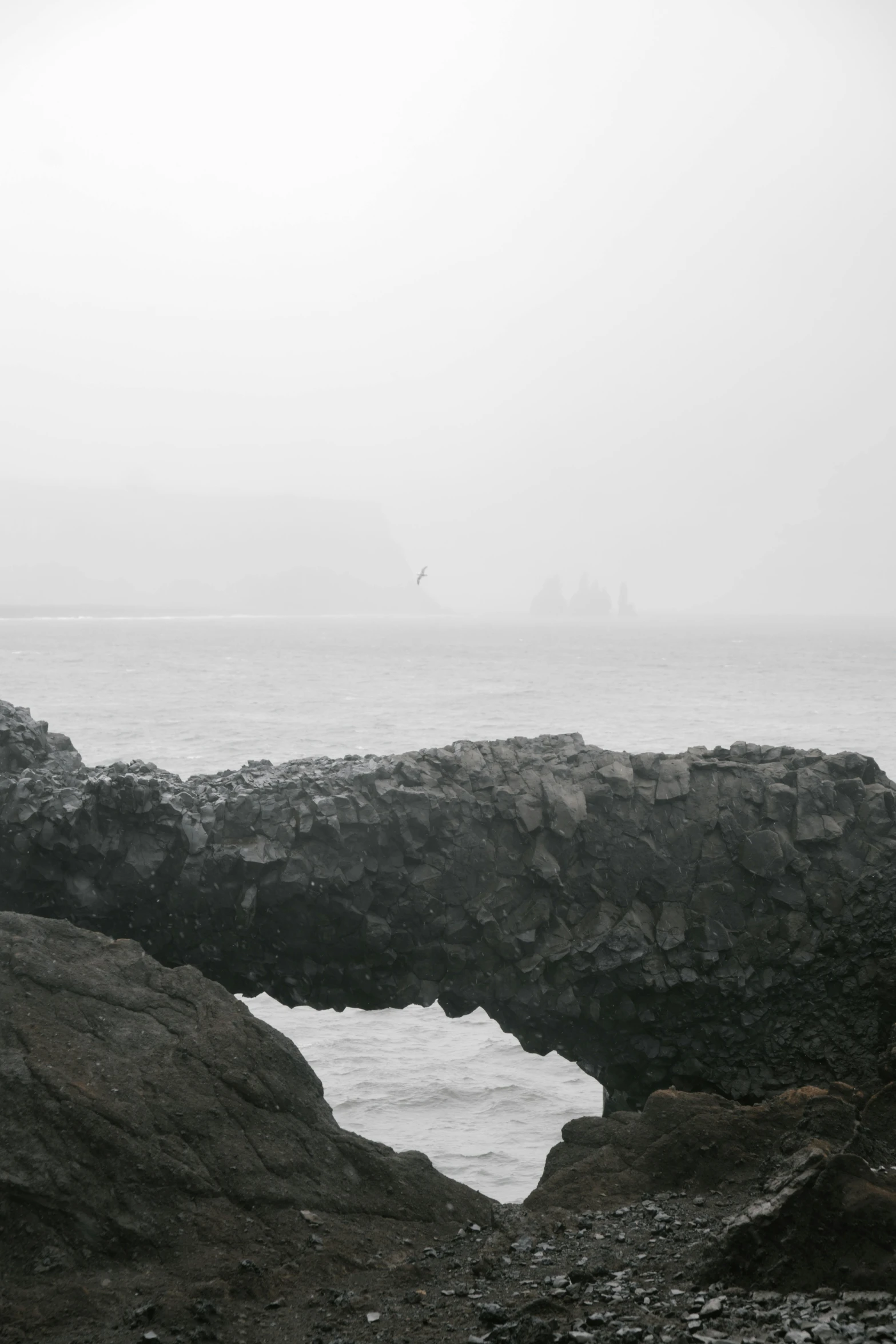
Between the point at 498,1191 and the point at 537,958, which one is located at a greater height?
the point at 537,958

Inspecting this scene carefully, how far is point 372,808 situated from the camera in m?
15.6

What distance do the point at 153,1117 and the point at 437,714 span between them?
58.7 metres

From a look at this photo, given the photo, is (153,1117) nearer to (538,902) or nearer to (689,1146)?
(689,1146)

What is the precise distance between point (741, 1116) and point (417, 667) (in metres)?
100

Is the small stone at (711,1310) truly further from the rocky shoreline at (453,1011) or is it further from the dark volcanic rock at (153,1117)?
the dark volcanic rock at (153,1117)

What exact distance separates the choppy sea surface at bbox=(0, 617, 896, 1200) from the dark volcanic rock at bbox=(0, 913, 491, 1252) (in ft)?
14.6

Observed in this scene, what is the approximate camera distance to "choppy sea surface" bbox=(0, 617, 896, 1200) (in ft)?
56.4

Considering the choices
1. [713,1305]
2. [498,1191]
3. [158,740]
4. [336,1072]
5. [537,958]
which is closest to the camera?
[713,1305]

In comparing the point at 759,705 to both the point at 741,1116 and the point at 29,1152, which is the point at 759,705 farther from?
the point at 29,1152

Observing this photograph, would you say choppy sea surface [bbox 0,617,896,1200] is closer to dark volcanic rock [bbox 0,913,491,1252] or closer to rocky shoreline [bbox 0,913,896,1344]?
rocky shoreline [bbox 0,913,896,1344]

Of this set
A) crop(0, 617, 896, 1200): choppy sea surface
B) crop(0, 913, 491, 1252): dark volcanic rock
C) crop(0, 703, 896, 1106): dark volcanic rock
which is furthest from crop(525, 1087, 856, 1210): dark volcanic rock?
crop(0, 703, 896, 1106): dark volcanic rock

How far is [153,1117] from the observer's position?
971 centimetres

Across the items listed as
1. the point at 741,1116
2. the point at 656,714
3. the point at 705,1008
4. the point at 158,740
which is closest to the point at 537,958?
the point at 705,1008

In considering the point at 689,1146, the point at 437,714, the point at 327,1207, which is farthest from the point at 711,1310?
the point at 437,714
